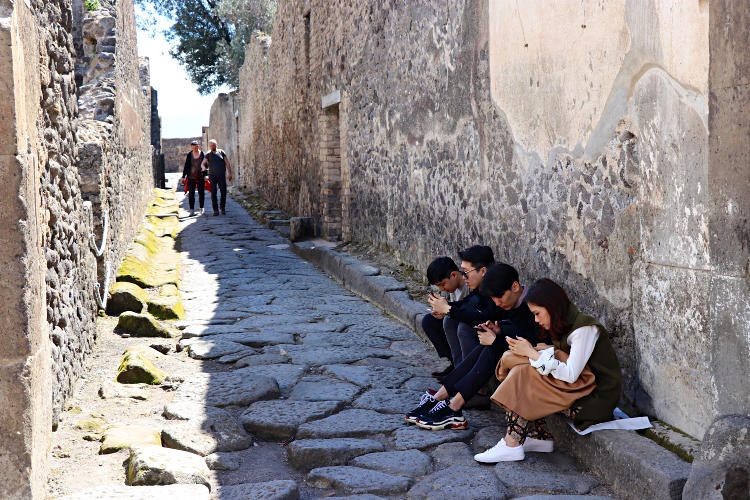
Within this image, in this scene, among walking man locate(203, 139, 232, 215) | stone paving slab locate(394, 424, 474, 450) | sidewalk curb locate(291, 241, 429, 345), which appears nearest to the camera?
stone paving slab locate(394, 424, 474, 450)

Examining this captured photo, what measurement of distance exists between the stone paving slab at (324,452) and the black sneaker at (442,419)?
11.7 inches

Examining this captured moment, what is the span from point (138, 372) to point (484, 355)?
2052mm

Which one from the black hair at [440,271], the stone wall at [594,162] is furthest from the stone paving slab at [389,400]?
the stone wall at [594,162]

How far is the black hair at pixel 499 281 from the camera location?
4.09 m

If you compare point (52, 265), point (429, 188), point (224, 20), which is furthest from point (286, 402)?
point (224, 20)

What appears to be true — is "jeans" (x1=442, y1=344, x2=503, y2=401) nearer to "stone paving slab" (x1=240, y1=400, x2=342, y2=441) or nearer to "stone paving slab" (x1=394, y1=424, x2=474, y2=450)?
"stone paving slab" (x1=394, y1=424, x2=474, y2=450)

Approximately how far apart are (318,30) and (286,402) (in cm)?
773

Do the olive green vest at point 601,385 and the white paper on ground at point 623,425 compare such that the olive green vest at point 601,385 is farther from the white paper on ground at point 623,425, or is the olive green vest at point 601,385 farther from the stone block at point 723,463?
the stone block at point 723,463

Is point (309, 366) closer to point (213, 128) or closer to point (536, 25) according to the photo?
point (536, 25)

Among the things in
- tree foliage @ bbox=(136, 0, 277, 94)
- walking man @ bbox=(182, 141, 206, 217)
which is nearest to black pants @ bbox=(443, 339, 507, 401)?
walking man @ bbox=(182, 141, 206, 217)

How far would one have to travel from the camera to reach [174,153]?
3469 cm

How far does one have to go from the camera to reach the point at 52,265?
14.1 ft

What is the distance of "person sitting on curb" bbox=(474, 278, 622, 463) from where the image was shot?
3.49m

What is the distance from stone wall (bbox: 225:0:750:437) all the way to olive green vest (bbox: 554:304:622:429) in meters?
0.19
